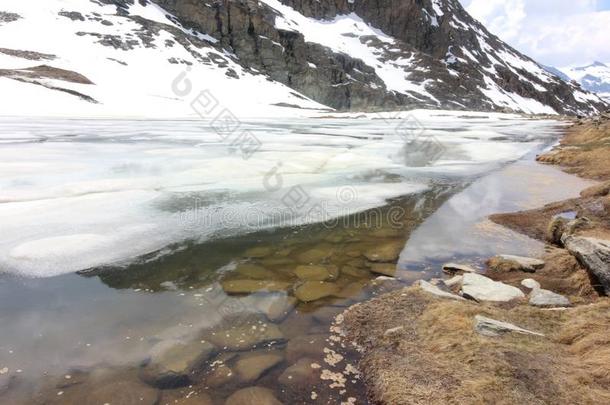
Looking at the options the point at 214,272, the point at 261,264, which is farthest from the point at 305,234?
the point at 214,272

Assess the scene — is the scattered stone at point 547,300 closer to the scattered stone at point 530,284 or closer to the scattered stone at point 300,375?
the scattered stone at point 530,284

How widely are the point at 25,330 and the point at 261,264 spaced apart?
2.98 m

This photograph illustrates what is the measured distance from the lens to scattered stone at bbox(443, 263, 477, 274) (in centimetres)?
612

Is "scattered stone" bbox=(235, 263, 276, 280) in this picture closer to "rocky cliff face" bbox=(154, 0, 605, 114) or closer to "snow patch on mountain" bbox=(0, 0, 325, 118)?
"snow patch on mountain" bbox=(0, 0, 325, 118)

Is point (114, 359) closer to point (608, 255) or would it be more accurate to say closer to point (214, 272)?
point (214, 272)

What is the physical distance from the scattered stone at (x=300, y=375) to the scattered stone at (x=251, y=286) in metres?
1.63

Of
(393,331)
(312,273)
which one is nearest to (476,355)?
(393,331)

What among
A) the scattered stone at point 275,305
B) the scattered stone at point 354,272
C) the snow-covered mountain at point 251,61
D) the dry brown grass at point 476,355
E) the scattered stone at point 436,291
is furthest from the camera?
the snow-covered mountain at point 251,61

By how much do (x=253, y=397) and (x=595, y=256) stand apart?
456 centimetres

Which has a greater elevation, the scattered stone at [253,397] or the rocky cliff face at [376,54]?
the rocky cliff face at [376,54]

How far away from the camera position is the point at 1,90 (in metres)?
44.0

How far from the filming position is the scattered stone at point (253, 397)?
3439mm

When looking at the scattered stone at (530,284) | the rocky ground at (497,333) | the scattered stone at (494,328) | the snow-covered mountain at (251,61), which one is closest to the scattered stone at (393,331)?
the rocky ground at (497,333)

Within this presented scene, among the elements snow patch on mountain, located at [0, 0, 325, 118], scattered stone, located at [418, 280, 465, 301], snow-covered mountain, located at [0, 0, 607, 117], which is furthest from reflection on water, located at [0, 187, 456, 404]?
snow-covered mountain, located at [0, 0, 607, 117]
